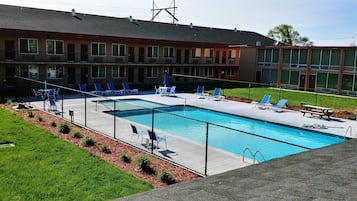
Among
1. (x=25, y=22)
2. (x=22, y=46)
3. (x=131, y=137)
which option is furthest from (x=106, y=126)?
(x=25, y=22)

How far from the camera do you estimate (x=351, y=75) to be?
3331 cm

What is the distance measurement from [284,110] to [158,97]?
10.3m

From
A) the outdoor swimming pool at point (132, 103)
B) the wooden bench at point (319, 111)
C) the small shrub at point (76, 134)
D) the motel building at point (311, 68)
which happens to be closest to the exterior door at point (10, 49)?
the outdoor swimming pool at point (132, 103)

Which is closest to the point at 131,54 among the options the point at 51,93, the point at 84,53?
the point at 84,53

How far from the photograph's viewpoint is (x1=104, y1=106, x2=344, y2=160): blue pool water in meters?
14.5

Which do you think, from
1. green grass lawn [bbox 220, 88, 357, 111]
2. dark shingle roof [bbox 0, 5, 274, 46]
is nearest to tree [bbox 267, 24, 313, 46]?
dark shingle roof [bbox 0, 5, 274, 46]

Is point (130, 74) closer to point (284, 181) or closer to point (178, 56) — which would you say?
point (178, 56)

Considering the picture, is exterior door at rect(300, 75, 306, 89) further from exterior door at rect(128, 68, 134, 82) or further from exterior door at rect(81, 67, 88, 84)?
exterior door at rect(81, 67, 88, 84)

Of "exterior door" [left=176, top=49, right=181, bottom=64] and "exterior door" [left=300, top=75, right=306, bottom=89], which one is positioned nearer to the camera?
"exterior door" [left=300, top=75, right=306, bottom=89]

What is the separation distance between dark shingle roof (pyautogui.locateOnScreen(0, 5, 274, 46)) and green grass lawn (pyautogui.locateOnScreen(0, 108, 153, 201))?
66.3 ft

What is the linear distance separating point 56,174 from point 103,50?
2686 centimetres

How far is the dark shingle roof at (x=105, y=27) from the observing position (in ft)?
103

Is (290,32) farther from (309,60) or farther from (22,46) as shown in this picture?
(22,46)

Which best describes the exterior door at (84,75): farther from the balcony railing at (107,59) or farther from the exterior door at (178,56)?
the exterior door at (178,56)
